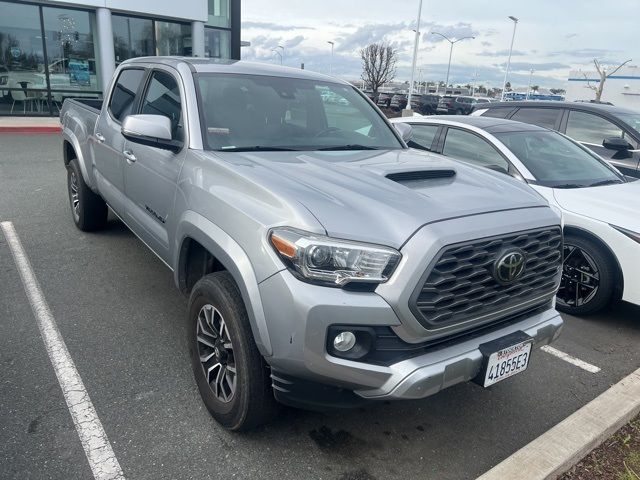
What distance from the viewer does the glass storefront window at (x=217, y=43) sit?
62.8ft

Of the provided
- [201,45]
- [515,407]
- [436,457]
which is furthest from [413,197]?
[201,45]

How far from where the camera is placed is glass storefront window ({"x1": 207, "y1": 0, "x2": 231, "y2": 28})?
19094mm

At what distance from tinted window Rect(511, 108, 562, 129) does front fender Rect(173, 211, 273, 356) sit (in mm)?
5431

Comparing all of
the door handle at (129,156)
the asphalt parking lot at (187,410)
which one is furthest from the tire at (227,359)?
the door handle at (129,156)

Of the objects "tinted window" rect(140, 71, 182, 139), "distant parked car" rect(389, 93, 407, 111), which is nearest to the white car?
"tinted window" rect(140, 71, 182, 139)

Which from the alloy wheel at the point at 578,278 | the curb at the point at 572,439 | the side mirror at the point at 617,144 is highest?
the side mirror at the point at 617,144

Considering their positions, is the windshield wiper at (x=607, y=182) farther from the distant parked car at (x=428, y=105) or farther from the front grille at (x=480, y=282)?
the distant parked car at (x=428, y=105)

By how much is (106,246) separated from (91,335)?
1.98m

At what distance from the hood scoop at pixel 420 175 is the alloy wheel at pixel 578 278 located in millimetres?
1902

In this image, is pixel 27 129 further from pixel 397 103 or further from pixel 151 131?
pixel 397 103

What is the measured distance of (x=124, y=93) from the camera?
4551mm

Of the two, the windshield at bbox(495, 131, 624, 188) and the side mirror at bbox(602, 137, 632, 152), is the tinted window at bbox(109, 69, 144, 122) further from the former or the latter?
the side mirror at bbox(602, 137, 632, 152)

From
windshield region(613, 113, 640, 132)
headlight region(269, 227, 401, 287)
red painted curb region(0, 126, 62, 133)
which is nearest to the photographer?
headlight region(269, 227, 401, 287)

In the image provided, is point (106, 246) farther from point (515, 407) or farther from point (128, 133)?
point (515, 407)
